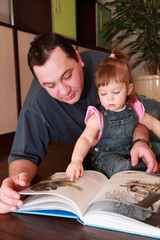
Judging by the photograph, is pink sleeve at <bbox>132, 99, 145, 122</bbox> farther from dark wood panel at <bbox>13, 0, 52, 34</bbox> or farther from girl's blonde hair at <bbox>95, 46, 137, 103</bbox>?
dark wood panel at <bbox>13, 0, 52, 34</bbox>

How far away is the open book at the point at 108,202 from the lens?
0.53 m

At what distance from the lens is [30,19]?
2.46 m

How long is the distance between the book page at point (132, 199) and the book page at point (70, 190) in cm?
3

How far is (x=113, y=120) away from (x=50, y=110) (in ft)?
1.16

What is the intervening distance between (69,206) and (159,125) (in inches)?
22.1

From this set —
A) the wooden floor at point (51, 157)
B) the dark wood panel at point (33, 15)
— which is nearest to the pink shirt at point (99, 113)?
the wooden floor at point (51, 157)

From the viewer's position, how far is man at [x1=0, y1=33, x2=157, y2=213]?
94cm

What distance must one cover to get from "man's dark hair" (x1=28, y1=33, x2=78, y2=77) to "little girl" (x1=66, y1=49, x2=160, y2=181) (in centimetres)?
18

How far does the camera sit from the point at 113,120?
3.20 ft

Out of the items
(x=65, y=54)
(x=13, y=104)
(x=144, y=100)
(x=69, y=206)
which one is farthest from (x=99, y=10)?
(x=69, y=206)

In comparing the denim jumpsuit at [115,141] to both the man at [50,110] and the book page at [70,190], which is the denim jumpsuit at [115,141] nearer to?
the man at [50,110]

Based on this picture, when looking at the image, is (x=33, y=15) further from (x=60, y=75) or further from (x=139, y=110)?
(x=139, y=110)

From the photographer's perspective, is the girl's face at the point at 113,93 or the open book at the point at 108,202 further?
the girl's face at the point at 113,93

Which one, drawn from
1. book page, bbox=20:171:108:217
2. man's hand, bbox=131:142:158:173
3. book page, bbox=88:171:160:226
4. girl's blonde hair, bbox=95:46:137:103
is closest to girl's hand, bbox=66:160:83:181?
book page, bbox=20:171:108:217
